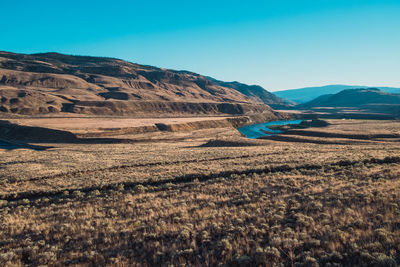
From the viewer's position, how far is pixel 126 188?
18.5 metres

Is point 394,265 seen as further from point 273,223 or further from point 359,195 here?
point 359,195

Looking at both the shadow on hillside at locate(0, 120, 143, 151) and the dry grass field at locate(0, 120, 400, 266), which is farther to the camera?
the shadow on hillside at locate(0, 120, 143, 151)

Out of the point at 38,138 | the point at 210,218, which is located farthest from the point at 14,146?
the point at 210,218

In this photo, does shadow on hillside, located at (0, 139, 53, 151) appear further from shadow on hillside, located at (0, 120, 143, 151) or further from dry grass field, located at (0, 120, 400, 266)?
dry grass field, located at (0, 120, 400, 266)

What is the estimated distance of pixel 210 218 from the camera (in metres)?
11.5

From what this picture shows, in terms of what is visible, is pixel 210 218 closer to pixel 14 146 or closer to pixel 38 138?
pixel 14 146

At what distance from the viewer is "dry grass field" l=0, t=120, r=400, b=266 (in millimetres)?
8133

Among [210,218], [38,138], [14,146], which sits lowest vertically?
[14,146]

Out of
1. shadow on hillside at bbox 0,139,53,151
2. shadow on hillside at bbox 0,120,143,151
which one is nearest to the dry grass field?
shadow on hillside at bbox 0,139,53,151

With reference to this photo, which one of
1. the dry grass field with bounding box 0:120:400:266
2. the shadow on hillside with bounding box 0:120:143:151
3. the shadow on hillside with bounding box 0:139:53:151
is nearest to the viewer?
the dry grass field with bounding box 0:120:400:266

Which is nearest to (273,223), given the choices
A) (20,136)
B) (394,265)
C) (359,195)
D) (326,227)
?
(326,227)

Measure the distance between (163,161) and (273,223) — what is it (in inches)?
798

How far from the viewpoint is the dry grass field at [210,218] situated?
26.7 feet

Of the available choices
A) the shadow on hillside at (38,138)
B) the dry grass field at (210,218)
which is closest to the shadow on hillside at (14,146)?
the shadow on hillside at (38,138)
